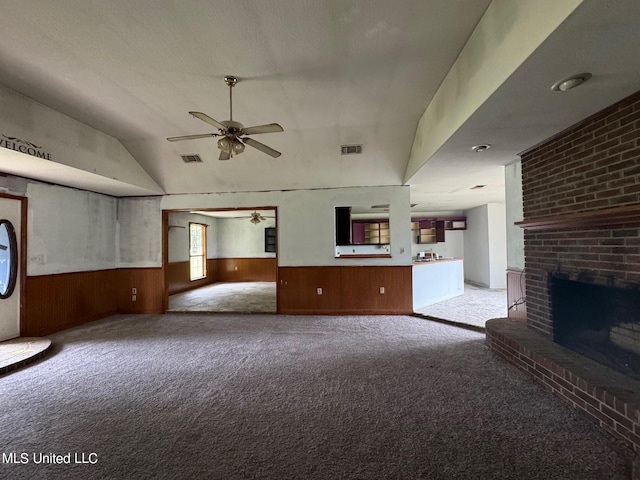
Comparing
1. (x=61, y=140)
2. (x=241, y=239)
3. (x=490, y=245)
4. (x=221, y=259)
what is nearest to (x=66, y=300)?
(x=61, y=140)

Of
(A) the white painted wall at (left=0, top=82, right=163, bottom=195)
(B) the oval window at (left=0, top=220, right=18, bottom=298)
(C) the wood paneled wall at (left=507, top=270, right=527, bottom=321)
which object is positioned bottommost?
(C) the wood paneled wall at (left=507, top=270, right=527, bottom=321)

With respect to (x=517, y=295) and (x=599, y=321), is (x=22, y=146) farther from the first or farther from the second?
(x=517, y=295)

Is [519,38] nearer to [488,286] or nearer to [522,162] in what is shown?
[522,162]

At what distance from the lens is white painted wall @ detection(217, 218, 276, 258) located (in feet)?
34.1

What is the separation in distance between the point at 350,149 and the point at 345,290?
2.56 meters

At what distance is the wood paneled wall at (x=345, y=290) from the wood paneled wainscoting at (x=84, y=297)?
265cm

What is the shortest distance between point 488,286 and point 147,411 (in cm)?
827

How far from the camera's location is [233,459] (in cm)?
174

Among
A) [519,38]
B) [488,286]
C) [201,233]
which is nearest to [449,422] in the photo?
[519,38]

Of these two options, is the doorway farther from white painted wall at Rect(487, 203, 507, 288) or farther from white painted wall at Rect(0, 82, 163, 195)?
white painted wall at Rect(487, 203, 507, 288)

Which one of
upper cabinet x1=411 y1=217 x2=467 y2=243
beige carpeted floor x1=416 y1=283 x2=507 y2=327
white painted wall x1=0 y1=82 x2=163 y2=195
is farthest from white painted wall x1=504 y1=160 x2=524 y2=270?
white painted wall x1=0 y1=82 x2=163 y2=195

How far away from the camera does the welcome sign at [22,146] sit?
2869mm

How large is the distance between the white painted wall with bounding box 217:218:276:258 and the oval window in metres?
6.44

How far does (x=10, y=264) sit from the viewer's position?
399 cm
